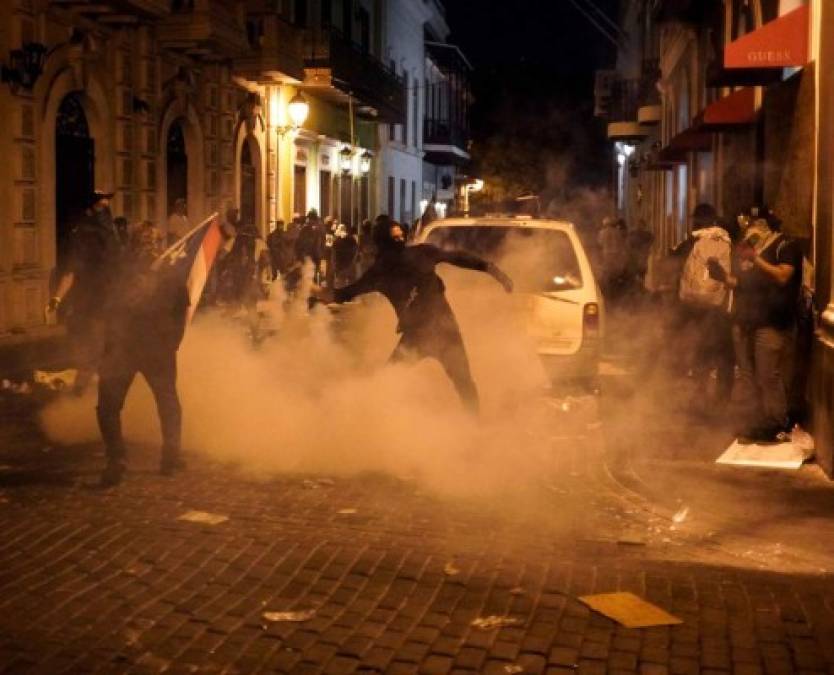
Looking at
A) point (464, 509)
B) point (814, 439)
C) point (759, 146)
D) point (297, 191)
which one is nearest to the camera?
point (464, 509)

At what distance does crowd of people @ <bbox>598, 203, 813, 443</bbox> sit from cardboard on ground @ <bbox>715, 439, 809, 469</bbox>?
269 mm

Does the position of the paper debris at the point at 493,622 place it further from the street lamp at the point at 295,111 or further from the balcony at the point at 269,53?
the street lamp at the point at 295,111

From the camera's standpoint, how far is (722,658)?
4.80m

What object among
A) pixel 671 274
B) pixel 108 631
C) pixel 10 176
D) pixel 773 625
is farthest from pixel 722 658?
pixel 10 176

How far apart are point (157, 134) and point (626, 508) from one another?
1520 centimetres

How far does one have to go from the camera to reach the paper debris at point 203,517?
6.74 meters

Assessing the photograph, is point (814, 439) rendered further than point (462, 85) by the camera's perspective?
No

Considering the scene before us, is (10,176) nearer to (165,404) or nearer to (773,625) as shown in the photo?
(165,404)

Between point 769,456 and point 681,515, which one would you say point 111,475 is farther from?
point 769,456

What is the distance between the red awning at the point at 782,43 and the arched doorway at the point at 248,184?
1702 cm

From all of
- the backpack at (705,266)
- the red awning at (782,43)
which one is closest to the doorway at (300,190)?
the backpack at (705,266)

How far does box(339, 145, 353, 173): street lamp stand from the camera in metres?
33.9

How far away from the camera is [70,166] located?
59.1 feet

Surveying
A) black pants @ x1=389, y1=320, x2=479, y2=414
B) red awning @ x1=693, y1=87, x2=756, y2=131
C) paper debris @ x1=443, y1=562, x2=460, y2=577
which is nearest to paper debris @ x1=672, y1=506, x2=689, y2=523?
paper debris @ x1=443, y1=562, x2=460, y2=577
